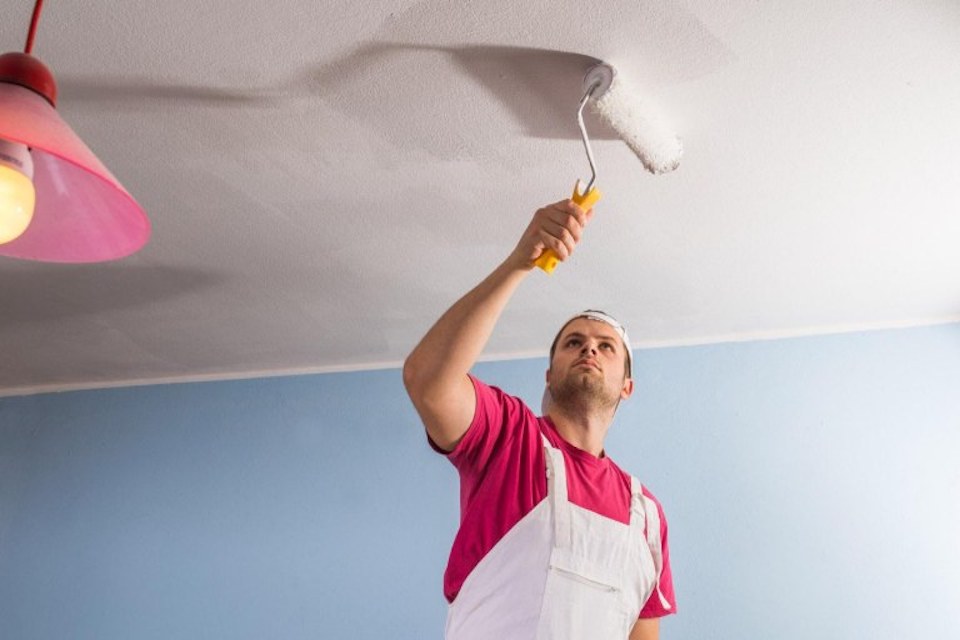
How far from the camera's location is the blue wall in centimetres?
189

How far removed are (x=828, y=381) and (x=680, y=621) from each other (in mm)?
638

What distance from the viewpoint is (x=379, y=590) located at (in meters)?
2.08

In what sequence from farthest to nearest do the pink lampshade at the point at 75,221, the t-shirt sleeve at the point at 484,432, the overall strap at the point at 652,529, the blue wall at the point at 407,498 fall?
the blue wall at the point at 407,498
the overall strap at the point at 652,529
the t-shirt sleeve at the point at 484,432
the pink lampshade at the point at 75,221

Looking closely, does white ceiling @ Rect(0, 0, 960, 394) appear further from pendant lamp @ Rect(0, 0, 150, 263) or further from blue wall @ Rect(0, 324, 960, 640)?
pendant lamp @ Rect(0, 0, 150, 263)

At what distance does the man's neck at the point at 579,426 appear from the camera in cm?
151

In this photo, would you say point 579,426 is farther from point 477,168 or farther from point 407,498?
point 407,498

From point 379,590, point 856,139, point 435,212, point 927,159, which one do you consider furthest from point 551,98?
point 379,590

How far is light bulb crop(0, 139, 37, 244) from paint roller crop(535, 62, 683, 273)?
69cm

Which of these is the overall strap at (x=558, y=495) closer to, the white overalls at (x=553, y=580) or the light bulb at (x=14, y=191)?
the white overalls at (x=553, y=580)

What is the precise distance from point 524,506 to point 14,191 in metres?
0.77

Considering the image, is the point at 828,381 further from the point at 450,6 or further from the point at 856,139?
the point at 450,6

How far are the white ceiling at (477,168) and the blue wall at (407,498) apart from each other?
13cm

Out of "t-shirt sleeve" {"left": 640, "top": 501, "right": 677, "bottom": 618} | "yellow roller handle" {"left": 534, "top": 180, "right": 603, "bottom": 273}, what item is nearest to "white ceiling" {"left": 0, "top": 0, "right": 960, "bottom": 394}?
"yellow roller handle" {"left": 534, "top": 180, "right": 603, "bottom": 273}

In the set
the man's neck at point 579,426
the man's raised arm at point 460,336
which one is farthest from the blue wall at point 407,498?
the man's raised arm at point 460,336
